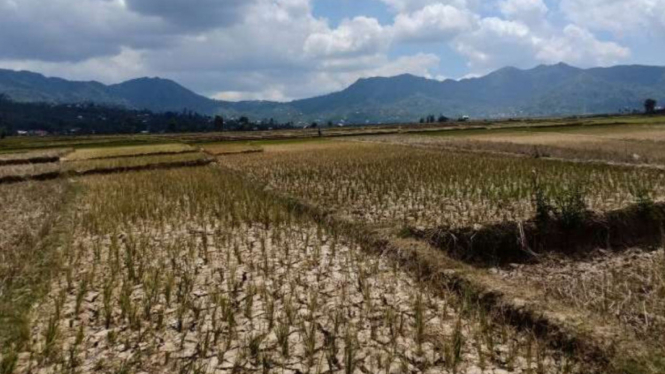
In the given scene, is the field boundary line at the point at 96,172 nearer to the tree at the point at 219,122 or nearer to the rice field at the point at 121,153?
the rice field at the point at 121,153


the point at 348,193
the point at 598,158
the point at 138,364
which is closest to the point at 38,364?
the point at 138,364

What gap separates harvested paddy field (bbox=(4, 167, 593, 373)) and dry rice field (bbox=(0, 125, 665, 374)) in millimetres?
25

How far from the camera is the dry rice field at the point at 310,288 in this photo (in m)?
4.76

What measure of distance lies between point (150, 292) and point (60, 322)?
112 centimetres

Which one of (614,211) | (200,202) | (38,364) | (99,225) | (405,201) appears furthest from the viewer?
(200,202)

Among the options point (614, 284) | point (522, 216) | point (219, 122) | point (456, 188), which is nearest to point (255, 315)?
point (614, 284)

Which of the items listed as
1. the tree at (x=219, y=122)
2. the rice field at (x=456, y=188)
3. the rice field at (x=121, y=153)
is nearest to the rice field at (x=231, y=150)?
the rice field at (x=121, y=153)

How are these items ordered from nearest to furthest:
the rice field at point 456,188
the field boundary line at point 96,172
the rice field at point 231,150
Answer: the rice field at point 456,188, the field boundary line at point 96,172, the rice field at point 231,150

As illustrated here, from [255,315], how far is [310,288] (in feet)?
3.57

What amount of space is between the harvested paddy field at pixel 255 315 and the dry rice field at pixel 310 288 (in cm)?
3

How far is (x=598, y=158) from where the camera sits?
21062 millimetres

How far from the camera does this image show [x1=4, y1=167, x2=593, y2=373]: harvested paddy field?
15.4 feet

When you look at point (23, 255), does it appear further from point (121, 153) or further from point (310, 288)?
point (121, 153)

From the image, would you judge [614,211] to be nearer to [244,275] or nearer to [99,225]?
[244,275]
